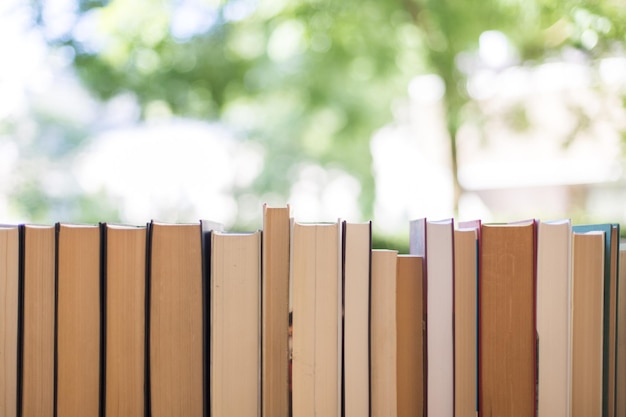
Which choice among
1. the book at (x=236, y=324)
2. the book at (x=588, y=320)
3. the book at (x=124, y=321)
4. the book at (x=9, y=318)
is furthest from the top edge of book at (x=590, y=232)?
the book at (x=9, y=318)

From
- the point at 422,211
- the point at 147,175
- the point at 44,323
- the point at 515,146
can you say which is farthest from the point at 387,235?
the point at 515,146

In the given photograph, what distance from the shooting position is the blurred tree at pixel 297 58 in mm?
2689

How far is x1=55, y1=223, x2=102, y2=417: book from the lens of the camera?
0.56m

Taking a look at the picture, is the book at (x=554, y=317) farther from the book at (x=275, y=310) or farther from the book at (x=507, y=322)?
the book at (x=275, y=310)

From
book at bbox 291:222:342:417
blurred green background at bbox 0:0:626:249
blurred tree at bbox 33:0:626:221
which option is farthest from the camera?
blurred tree at bbox 33:0:626:221

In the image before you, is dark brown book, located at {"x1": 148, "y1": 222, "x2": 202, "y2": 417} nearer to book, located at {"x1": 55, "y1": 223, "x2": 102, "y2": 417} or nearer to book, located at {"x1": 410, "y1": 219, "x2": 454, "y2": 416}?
book, located at {"x1": 55, "y1": 223, "x2": 102, "y2": 417}

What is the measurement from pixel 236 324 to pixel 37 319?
0.22 m

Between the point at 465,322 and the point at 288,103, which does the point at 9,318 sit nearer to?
the point at 465,322

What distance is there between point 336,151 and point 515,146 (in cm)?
187

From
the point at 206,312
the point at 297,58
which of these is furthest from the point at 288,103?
the point at 206,312

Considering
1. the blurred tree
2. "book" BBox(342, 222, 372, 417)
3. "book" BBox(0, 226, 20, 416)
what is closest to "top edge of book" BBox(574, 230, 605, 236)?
"book" BBox(342, 222, 372, 417)

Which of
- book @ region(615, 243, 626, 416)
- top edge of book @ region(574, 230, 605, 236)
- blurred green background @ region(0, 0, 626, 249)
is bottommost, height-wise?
book @ region(615, 243, 626, 416)

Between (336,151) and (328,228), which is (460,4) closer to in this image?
(336,151)

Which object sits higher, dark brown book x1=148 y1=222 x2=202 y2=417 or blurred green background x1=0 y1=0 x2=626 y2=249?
blurred green background x1=0 y1=0 x2=626 y2=249
